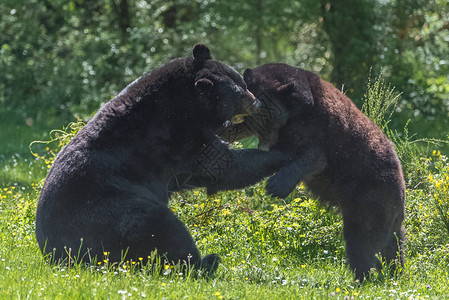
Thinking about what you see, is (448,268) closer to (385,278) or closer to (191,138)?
(385,278)

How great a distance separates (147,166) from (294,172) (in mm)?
1077

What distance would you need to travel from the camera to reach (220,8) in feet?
45.3

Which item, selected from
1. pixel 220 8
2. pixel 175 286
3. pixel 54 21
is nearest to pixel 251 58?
pixel 220 8

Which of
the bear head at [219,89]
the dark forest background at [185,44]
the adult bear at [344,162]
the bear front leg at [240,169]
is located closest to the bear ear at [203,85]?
the bear head at [219,89]

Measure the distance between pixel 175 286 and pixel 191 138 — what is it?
1.17m

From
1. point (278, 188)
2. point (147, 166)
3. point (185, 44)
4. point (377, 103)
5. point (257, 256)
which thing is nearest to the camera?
point (147, 166)

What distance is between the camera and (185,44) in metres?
13.7

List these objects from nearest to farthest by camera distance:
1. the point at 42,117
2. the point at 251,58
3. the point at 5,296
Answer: the point at 5,296, the point at 42,117, the point at 251,58

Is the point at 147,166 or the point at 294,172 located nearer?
the point at 147,166

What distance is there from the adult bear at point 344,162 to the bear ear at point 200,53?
1.98 feet

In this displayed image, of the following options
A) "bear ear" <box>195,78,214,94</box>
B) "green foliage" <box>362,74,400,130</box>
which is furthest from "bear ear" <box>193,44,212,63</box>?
"green foliage" <box>362,74,400,130</box>

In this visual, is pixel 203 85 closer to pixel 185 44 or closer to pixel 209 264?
pixel 209 264

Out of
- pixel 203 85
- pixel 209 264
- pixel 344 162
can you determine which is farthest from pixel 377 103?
pixel 209 264

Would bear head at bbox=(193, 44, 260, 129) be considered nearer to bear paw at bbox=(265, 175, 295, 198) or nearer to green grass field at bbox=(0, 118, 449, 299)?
bear paw at bbox=(265, 175, 295, 198)
